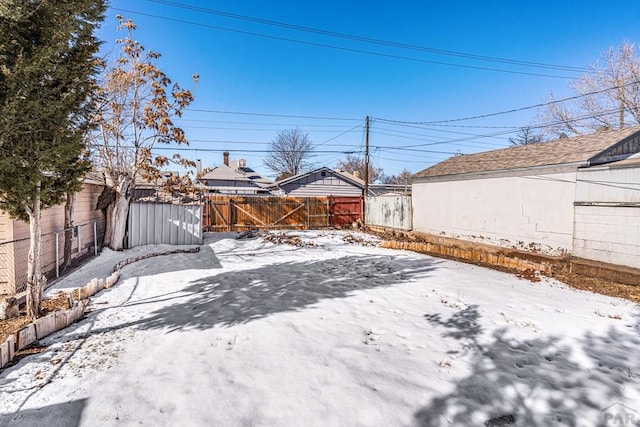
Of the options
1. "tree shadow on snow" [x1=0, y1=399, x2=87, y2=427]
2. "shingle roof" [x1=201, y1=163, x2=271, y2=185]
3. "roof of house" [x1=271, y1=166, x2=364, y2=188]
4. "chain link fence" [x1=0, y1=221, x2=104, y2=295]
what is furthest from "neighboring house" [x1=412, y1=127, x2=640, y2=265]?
"shingle roof" [x1=201, y1=163, x2=271, y2=185]

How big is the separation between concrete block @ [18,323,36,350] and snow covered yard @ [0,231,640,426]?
229 millimetres

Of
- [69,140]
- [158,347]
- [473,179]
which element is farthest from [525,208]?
[69,140]

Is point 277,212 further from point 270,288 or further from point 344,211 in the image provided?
point 270,288

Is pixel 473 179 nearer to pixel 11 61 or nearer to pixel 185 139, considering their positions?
pixel 185 139

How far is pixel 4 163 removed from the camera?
155 inches

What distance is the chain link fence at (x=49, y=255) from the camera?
6.10 meters

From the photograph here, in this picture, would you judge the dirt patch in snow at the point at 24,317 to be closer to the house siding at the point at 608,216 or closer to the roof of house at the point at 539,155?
the house siding at the point at 608,216

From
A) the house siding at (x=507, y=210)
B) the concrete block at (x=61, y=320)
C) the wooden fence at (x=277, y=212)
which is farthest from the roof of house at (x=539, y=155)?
the concrete block at (x=61, y=320)

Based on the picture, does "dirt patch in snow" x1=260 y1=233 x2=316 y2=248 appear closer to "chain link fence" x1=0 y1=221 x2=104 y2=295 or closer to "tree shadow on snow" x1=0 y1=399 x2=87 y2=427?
"chain link fence" x1=0 y1=221 x2=104 y2=295

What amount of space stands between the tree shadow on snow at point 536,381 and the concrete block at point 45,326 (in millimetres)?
4572

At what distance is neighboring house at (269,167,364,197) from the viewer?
24.8 metres

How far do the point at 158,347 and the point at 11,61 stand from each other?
3997mm

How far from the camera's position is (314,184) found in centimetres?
2525

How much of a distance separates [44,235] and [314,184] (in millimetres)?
19870
